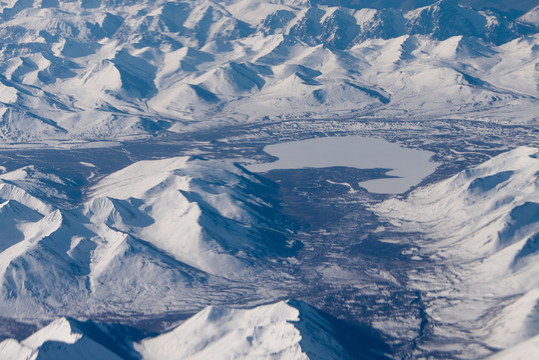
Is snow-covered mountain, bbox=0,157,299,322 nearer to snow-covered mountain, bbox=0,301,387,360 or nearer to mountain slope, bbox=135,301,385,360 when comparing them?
snow-covered mountain, bbox=0,301,387,360

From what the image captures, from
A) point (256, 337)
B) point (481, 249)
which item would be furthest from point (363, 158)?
point (256, 337)

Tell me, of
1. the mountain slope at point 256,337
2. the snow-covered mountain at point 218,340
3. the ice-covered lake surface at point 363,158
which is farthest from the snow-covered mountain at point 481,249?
the ice-covered lake surface at point 363,158

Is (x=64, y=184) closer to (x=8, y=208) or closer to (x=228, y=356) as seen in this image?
(x=8, y=208)

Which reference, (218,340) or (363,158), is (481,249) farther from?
(363,158)

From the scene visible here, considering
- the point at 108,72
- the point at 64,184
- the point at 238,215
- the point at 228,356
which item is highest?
the point at 228,356

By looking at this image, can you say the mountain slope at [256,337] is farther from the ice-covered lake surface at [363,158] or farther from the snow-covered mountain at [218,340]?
the ice-covered lake surface at [363,158]

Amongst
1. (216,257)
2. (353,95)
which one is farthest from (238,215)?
(353,95)
